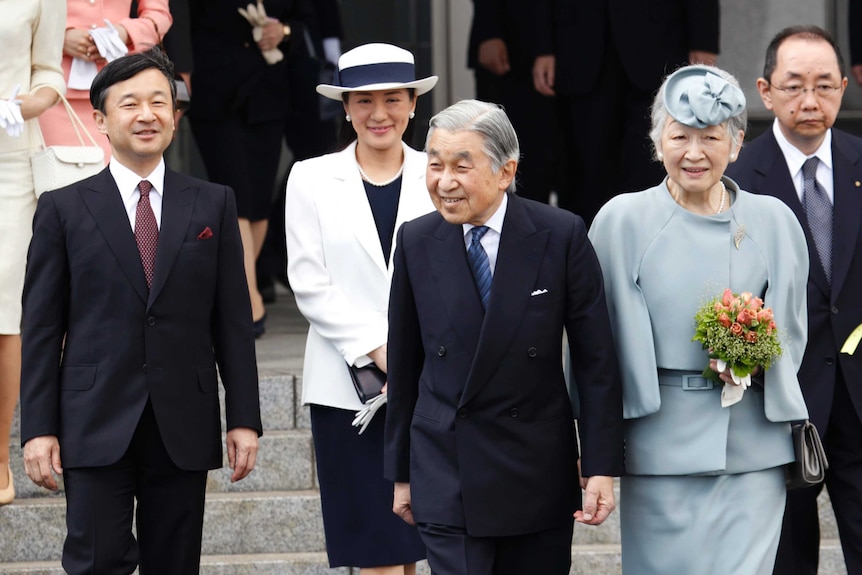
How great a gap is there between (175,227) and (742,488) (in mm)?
1616

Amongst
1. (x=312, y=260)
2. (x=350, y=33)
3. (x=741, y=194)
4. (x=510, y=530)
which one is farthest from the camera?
(x=350, y=33)

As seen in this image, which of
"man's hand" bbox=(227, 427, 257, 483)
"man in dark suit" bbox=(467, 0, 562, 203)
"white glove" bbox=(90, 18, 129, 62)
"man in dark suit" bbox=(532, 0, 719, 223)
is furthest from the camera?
"man in dark suit" bbox=(467, 0, 562, 203)

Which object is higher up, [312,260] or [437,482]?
[312,260]

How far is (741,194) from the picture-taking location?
4.23 m

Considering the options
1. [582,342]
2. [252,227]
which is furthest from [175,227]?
[252,227]

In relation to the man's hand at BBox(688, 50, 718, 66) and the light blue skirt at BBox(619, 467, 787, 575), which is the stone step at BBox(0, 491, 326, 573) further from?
the man's hand at BBox(688, 50, 718, 66)

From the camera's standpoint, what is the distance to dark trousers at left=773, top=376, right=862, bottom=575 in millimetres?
4863

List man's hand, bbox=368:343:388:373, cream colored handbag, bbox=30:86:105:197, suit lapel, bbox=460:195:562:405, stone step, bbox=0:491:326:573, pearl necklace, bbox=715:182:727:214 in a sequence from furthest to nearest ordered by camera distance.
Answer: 1. stone step, bbox=0:491:326:573
2. cream colored handbag, bbox=30:86:105:197
3. man's hand, bbox=368:343:388:373
4. pearl necklace, bbox=715:182:727:214
5. suit lapel, bbox=460:195:562:405

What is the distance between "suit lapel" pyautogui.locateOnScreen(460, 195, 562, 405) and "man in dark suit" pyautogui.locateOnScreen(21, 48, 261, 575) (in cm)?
82

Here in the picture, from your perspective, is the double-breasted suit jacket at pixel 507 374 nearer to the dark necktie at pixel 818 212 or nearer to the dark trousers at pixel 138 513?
the dark trousers at pixel 138 513

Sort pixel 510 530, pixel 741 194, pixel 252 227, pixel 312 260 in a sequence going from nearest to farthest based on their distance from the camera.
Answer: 1. pixel 510 530
2. pixel 741 194
3. pixel 312 260
4. pixel 252 227

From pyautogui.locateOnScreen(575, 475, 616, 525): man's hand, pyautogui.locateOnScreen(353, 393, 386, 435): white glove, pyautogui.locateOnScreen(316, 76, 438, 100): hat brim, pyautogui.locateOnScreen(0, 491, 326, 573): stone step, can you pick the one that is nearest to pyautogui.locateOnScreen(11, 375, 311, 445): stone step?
pyautogui.locateOnScreen(0, 491, 326, 573): stone step

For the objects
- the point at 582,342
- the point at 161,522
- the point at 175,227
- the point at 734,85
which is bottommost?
the point at 161,522

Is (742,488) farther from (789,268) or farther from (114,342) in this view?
(114,342)
